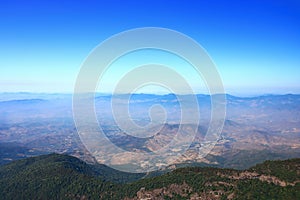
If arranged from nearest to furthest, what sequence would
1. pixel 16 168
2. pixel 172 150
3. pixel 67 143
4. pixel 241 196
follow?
pixel 241 196 < pixel 16 168 < pixel 172 150 < pixel 67 143

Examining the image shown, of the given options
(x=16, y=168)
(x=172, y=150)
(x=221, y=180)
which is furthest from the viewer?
(x=172, y=150)

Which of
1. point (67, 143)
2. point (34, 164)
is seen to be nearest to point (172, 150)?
point (67, 143)

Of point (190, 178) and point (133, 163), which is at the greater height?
point (190, 178)

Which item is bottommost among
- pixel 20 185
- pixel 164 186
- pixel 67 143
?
pixel 67 143

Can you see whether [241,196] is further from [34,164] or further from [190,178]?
[34,164]

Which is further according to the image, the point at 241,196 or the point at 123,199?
the point at 123,199

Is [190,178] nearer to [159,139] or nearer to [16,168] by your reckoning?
[16,168]
